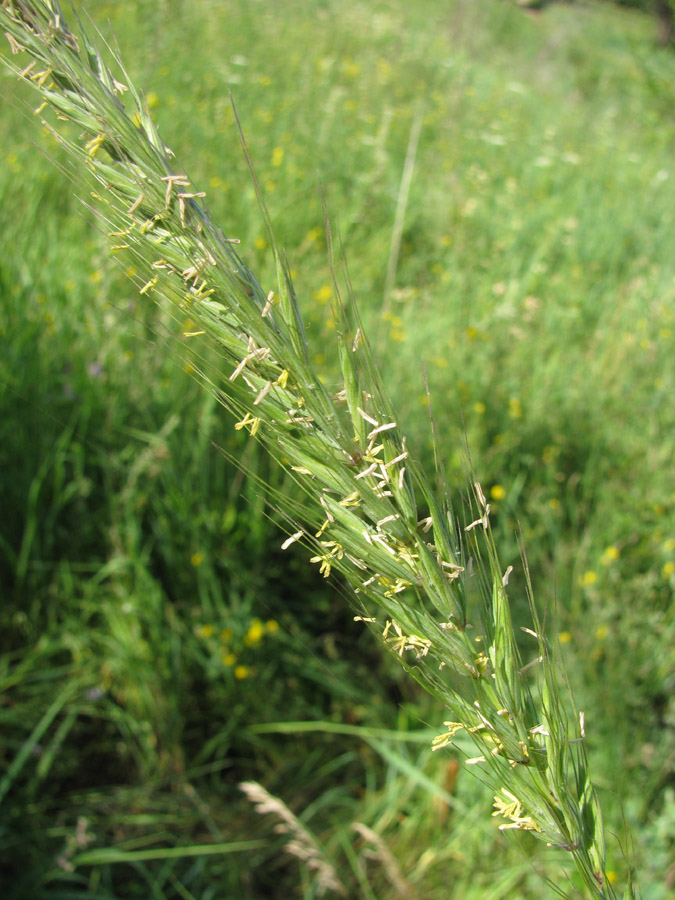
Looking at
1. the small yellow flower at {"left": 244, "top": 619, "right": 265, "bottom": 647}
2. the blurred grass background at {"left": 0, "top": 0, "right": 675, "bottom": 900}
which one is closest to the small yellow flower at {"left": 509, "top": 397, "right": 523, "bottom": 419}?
the blurred grass background at {"left": 0, "top": 0, "right": 675, "bottom": 900}

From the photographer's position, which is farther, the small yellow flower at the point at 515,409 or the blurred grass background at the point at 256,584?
the small yellow flower at the point at 515,409

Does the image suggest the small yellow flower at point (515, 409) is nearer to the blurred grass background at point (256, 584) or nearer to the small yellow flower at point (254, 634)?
the blurred grass background at point (256, 584)

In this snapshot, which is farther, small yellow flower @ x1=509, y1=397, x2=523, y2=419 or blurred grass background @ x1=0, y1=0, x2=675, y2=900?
small yellow flower @ x1=509, y1=397, x2=523, y2=419

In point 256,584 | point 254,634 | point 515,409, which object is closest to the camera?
point 254,634

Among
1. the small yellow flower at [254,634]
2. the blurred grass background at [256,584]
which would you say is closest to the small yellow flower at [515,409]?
the blurred grass background at [256,584]

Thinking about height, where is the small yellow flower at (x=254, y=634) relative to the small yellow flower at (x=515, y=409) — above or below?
below

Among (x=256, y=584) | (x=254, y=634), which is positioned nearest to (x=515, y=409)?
(x=256, y=584)

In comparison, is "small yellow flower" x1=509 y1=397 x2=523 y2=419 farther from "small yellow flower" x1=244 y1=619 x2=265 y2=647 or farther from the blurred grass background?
"small yellow flower" x1=244 y1=619 x2=265 y2=647

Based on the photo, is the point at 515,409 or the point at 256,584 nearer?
the point at 256,584

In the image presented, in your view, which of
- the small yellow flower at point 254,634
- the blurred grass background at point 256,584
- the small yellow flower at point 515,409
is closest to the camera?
the blurred grass background at point 256,584

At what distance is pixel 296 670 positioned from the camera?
2.19 m

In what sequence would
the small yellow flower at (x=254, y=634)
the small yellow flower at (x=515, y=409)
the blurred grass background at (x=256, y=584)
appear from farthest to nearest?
1. the small yellow flower at (x=515, y=409)
2. the small yellow flower at (x=254, y=634)
3. the blurred grass background at (x=256, y=584)

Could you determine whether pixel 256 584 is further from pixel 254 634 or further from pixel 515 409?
pixel 515 409

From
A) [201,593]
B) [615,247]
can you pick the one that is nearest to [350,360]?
[201,593]
